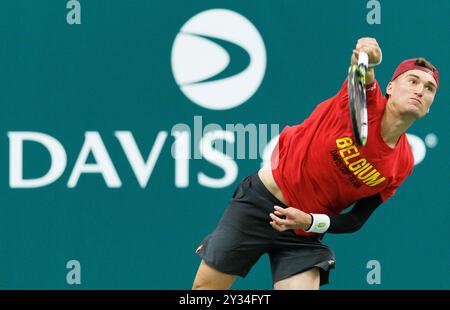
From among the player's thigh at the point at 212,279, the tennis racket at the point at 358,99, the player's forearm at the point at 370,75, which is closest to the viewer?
the tennis racket at the point at 358,99

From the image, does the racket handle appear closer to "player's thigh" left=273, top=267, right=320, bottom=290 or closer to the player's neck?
the player's neck

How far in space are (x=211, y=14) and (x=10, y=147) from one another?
1.53 m

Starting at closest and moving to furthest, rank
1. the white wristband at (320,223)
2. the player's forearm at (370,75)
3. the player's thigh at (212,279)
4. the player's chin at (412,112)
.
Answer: the player's forearm at (370,75), the player's chin at (412,112), the white wristband at (320,223), the player's thigh at (212,279)

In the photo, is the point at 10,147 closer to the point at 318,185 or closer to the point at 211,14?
the point at 211,14

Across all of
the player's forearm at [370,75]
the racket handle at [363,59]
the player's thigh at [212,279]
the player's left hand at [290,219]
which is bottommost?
the player's thigh at [212,279]

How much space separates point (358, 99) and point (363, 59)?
0.61 ft

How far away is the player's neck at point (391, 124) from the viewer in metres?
4.93

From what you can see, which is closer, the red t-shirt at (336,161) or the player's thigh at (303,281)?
the red t-shirt at (336,161)

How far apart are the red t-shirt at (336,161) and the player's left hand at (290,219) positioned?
0.71 feet

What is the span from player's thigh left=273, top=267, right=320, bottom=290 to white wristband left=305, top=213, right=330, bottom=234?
26 cm

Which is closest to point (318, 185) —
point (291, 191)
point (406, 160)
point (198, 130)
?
point (291, 191)

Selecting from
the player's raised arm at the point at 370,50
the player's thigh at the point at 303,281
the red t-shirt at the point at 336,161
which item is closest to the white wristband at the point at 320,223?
the red t-shirt at the point at 336,161

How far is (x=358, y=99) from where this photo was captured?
177 inches

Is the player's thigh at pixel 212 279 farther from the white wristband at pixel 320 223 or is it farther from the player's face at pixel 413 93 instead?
the player's face at pixel 413 93
